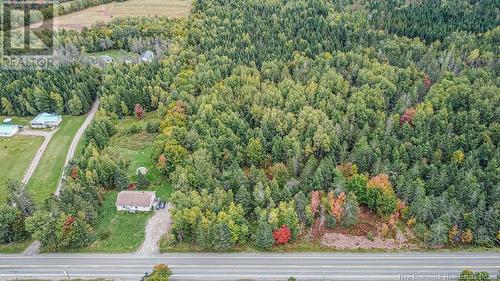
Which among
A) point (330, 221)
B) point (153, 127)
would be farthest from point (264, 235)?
point (153, 127)

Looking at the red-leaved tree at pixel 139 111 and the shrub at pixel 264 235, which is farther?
the red-leaved tree at pixel 139 111

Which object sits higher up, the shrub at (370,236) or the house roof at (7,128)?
the shrub at (370,236)

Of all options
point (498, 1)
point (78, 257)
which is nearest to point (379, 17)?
point (498, 1)

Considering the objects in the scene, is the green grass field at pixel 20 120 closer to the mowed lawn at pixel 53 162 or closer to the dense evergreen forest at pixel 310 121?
the dense evergreen forest at pixel 310 121

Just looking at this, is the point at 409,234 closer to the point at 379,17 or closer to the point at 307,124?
the point at 307,124

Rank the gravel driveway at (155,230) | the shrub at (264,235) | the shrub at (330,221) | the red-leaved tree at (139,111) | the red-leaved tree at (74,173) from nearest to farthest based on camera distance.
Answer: the shrub at (264,235) < the gravel driveway at (155,230) < the shrub at (330,221) < the red-leaved tree at (74,173) < the red-leaved tree at (139,111)

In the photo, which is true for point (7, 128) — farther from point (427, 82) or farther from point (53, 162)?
point (427, 82)

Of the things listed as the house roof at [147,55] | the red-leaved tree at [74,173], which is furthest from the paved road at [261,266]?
the house roof at [147,55]

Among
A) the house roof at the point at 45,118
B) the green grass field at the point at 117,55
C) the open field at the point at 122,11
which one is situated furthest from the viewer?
the open field at the point at 122,11
